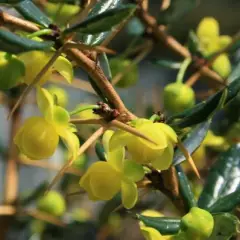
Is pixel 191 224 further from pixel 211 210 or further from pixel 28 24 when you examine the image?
pixel 28 24

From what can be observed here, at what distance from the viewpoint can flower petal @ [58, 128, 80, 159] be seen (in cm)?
55

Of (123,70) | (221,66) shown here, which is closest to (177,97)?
(123,70)

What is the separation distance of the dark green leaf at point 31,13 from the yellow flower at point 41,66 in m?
0.04

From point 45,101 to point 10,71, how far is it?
0.04 metres

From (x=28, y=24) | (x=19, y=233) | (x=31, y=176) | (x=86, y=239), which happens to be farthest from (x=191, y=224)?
(x=31, y=176)

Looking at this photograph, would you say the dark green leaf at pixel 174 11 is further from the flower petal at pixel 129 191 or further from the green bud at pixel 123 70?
the flower petal at pixel 129 191

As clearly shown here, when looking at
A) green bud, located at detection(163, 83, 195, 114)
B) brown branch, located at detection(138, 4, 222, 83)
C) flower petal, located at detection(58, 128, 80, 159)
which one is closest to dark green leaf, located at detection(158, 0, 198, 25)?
brown branch, located at detection(138, 4, 222, 83)

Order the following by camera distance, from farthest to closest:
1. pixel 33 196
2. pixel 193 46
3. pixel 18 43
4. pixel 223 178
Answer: pixel 33 196 < pixel 193 46 < pixel 223 178 < pixel 18 43

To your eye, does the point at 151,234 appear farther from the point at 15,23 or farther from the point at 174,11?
the point at 174,11

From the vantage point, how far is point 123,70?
2.64 feet

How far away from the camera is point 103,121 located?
54cm

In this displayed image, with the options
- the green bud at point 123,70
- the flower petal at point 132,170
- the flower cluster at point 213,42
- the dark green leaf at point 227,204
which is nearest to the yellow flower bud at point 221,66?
the flower cluster at point 213,42

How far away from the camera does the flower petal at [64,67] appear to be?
0.55 m

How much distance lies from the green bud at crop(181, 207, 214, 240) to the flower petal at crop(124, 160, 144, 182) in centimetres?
6
